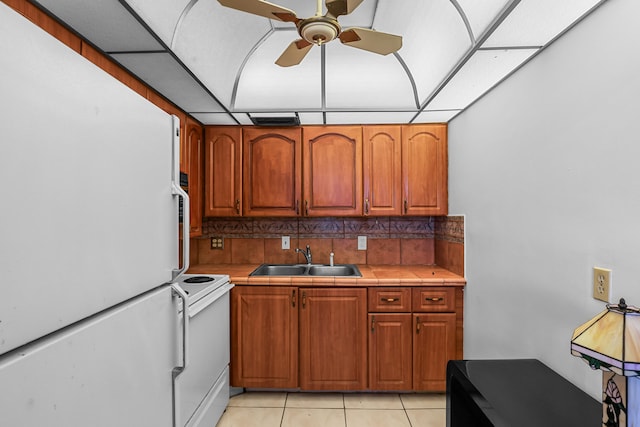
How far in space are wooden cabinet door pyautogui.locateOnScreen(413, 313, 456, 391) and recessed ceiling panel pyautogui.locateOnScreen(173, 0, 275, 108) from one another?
2156 millimetres

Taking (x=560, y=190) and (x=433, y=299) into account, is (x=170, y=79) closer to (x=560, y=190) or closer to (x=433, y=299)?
(x=560, y=190)

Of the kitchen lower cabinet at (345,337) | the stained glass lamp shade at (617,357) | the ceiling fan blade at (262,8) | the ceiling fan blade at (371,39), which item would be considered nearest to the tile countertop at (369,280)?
the kitchen lower cabinet at (345,337)

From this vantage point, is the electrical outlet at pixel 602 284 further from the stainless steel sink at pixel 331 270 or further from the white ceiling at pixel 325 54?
the stainless steel sink at pixel 331 270

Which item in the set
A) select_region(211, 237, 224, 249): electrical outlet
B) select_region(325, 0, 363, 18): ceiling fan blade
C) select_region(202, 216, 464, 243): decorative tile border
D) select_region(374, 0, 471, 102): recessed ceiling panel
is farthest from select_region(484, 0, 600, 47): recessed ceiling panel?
select_region(211, 237, 224, 249): electrical outlet

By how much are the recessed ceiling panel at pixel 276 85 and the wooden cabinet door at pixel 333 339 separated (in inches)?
55.6

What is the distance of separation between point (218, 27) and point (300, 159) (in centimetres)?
118

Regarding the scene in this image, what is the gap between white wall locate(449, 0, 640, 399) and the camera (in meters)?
1.10

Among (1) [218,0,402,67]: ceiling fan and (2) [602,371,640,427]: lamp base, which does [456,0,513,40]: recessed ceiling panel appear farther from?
(2) [602,371,640,427]: lamp base

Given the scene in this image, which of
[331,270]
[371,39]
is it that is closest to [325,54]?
[371,39]

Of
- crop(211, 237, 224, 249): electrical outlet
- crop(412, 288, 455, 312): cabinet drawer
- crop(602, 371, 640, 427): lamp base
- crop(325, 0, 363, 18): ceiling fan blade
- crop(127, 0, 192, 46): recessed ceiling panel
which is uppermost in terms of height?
crop(127, 0, 192, 46): recessed ceiling panel

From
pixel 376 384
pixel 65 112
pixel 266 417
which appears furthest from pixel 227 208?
pixel 65 112

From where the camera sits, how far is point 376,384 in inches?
92.0

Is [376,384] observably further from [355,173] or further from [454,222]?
[355,173]

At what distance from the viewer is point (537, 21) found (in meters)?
1.31
